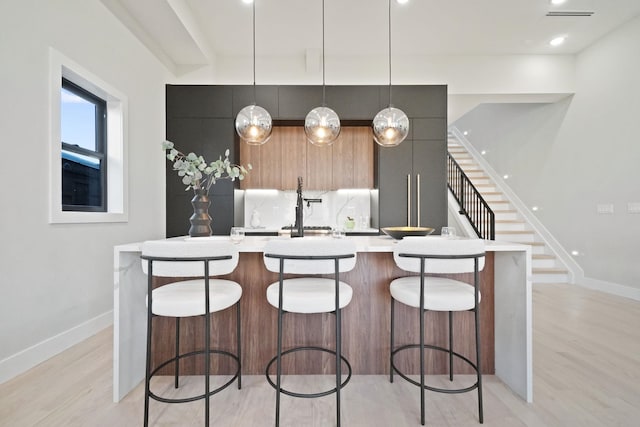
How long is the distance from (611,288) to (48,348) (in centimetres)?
642

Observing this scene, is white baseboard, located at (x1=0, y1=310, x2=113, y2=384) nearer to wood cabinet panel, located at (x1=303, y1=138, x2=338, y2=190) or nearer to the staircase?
wood cabinet panel, located at (x1=303, y1=138, x2=338, y2=190)

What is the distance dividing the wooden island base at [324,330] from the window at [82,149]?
5.60ft

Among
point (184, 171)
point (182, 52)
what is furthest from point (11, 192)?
point (182, 52)

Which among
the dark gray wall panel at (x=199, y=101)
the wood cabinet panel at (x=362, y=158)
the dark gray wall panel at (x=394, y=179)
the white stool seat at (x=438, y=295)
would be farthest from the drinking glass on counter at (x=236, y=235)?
the wood cabinet panel at (x=362, y=158)

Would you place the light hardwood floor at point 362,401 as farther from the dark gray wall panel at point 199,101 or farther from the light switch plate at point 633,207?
the dark gray wall panel at point 199,101

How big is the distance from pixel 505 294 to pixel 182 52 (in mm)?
4657

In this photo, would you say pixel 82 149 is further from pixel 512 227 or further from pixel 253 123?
pixel 512 227

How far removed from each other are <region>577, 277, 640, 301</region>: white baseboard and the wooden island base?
10.9 ft

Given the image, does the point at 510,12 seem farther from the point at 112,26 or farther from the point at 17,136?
the point at 17,136

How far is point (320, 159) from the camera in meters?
4.66

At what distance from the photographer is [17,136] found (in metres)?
2.22

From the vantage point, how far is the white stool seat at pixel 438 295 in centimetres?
170

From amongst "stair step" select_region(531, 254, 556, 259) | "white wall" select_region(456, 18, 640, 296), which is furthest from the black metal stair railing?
"white wall" select_region(456, 18, 640, 296)

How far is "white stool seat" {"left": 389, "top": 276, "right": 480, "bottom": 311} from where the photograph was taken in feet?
5.58
